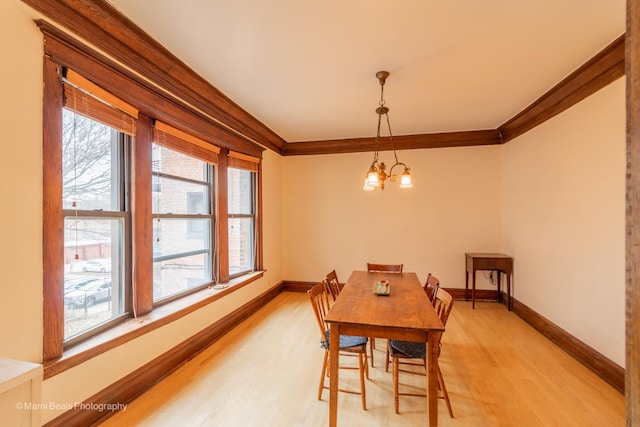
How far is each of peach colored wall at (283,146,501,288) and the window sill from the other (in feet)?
6.62

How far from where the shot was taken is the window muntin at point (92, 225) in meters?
1.89

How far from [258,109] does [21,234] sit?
8.44 feet

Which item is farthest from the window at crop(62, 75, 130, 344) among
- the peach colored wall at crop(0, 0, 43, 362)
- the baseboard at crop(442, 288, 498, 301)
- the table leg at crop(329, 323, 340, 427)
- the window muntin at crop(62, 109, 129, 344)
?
the baseboard at crop(442, 288, 498, 301)

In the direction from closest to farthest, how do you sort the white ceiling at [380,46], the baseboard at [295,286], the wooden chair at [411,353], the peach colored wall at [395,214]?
1. the white ceiling at [380,46]
2. the wooden chair at [411,353]
3. the peach colored wall at [395,214]
4. the baseboard at [295,286]

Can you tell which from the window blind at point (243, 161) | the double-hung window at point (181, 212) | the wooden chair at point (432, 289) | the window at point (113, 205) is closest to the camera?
the window at point (113, 205)

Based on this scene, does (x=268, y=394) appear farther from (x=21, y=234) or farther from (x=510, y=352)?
(x=510, y=352)

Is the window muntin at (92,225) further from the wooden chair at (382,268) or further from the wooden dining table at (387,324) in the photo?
the wooden chair at (382,268)

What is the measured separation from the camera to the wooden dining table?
174cm

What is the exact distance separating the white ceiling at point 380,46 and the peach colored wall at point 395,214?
1387 millimetres

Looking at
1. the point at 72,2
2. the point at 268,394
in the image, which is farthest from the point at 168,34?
the point at 268,394

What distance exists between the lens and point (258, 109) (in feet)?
11.5

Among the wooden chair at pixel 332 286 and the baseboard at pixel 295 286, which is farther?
the baseboard at pixel 295 286

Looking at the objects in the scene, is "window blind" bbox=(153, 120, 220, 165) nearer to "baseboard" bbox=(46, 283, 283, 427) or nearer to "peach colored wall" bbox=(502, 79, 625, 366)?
"baseboard" bbox=(46, 283, 283, 427)

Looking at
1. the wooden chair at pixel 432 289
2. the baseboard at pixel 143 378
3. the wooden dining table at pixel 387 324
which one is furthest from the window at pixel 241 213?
the wooden chair at pixel 432 289
